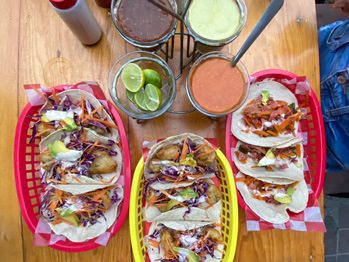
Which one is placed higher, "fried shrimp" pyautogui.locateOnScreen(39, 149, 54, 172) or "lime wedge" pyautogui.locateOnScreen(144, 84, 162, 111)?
"lime wedge" pyautogui.locateOnScreen(144, 84, 162, 111)

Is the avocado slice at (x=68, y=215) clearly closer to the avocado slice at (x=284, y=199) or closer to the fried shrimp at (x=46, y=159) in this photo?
the fried shrimp at (x=46, y=159)

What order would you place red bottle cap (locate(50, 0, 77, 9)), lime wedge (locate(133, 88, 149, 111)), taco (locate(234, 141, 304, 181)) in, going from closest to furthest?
red bottle cap (locate(50, 0, 77, 9)) → lime wedge (locate(133, 88, 149, 111)) → taco (locate(234, 141, 304, 181))

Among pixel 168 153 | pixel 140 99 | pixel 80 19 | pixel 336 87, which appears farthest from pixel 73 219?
pixel 336 87

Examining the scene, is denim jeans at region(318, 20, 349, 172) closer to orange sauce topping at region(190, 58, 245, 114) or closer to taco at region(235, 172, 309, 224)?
taco at region(235, 172, 309, 224)

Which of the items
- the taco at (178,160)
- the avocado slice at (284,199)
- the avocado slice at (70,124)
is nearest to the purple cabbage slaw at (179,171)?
the taco at (178,160)

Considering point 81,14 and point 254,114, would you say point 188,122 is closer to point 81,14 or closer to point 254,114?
point 254,114

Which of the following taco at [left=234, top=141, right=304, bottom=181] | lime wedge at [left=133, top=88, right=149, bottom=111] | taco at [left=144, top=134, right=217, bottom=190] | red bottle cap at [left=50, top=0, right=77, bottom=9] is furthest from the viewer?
taco at [left=234, top=141, right=304, bottom=181]

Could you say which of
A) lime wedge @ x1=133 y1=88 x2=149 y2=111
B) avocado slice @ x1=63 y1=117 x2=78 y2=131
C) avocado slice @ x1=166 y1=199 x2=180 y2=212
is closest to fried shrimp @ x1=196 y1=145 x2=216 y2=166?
avocado slice @ x1=166 y1=199 x2=180 y2=212
